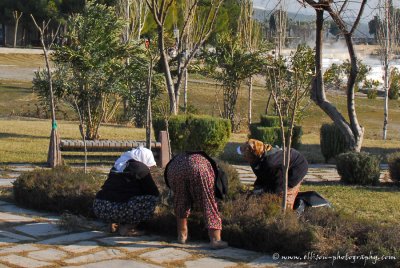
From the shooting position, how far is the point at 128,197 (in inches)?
281

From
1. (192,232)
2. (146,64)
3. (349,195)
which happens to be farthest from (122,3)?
(192,232)

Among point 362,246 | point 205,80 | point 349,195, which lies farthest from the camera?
point 205,80

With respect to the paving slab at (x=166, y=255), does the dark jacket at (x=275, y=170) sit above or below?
above

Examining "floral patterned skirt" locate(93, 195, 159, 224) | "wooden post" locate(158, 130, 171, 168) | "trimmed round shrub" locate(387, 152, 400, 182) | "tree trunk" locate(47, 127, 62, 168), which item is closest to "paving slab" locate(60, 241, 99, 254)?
"floral patterned skirt" locate(93, 195, 159, 224)

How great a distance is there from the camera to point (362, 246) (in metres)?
5.88

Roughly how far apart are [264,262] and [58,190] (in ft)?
9.80

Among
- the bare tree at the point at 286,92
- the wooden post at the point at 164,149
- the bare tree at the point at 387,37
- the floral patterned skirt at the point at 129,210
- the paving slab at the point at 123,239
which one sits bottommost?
the paving slab at the point at 123,239

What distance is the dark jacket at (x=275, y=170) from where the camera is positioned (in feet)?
24.6

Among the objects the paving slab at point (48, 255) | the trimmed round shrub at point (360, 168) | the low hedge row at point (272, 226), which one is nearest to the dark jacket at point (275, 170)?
the low hedge row at point (272, 226)

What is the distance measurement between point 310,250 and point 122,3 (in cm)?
1998

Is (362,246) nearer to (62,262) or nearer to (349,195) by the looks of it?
(62,262)

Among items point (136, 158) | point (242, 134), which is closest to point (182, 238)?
point (136, 158)

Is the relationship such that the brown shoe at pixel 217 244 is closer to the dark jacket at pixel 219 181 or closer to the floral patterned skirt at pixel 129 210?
the dark jacket at pixel 219 181

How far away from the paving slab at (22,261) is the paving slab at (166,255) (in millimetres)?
870
